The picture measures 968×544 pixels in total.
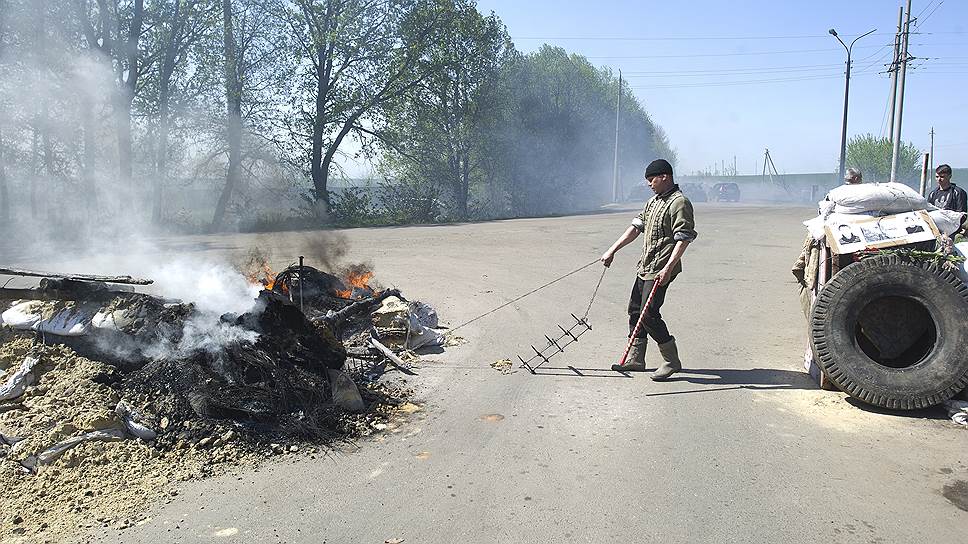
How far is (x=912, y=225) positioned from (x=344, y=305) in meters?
5.43

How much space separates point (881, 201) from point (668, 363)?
87.3 inches

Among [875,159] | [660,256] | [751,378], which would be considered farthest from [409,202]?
[875,159]

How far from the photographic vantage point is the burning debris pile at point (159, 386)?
13.0 ft

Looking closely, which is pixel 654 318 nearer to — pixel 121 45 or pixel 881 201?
pixel 881 201

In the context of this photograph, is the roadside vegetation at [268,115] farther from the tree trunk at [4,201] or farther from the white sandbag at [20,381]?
the white sandbag at [20,381]

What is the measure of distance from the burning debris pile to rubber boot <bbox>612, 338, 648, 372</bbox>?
6.58 ft

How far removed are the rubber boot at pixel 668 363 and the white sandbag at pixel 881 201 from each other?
1870mm

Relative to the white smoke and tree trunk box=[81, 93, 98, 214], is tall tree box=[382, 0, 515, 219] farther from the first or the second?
the white smoke

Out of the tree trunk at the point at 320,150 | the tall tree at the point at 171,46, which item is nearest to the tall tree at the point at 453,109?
the tree trunk at the point at 320,150

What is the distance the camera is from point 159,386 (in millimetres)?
4625

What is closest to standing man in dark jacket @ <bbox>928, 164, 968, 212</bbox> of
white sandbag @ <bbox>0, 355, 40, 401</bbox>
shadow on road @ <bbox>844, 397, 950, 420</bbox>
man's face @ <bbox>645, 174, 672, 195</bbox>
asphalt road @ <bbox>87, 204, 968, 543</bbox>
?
asphalt road @ <bbox>87, 204, 968, 543</bbox>

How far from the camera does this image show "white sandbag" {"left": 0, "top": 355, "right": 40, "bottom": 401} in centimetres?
465

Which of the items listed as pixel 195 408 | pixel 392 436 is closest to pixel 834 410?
pixel 392 436

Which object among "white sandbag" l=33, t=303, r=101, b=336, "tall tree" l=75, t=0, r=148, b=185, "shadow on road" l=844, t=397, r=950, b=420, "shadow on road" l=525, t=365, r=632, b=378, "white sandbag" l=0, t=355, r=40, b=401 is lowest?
"shadow on road" l=525, t=365, r=632, b=378
